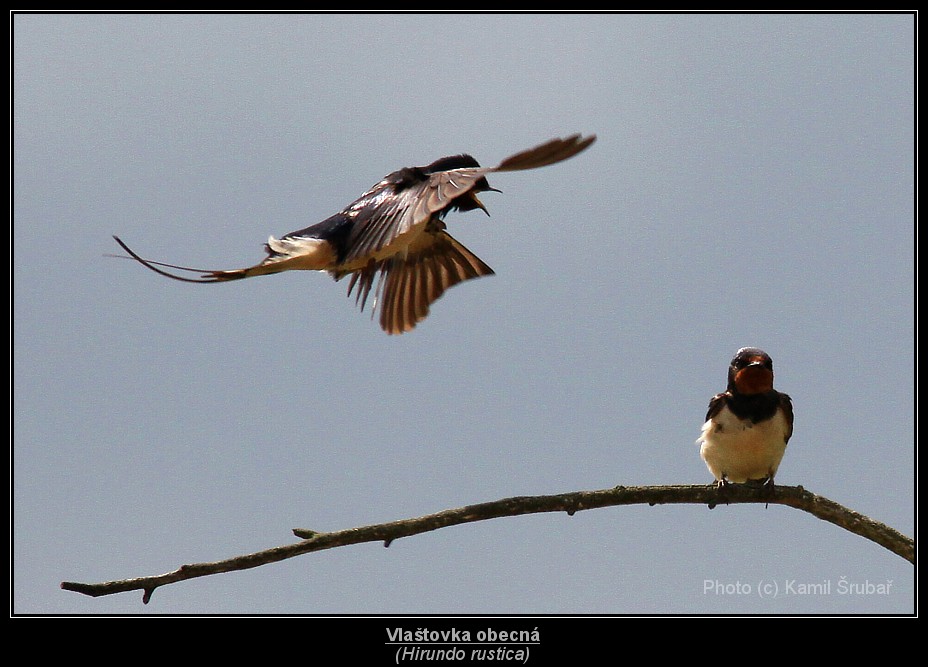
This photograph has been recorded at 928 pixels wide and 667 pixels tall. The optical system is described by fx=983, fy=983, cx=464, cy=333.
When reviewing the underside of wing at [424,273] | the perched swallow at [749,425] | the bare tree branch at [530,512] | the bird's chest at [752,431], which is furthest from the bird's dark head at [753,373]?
the underside of wing at [424,273]

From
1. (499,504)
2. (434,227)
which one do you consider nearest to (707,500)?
(499,504)

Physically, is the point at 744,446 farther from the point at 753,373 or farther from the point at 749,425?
the point at 753,373

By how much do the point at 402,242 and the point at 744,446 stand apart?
2.41 metres

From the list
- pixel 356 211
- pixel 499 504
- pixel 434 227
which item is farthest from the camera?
pixel 434 227

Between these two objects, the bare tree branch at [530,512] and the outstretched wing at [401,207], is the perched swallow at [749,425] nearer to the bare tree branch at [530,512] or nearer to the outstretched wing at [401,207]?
the bare tree branch at [530,512]

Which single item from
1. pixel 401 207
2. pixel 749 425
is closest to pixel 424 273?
pixel 401 207

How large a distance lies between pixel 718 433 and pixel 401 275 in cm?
250

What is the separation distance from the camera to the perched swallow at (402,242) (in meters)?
4.86

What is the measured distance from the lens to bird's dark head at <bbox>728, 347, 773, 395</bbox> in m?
6.04

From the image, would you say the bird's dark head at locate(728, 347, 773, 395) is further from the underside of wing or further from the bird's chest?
the underside of wing

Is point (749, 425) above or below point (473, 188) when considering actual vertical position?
below

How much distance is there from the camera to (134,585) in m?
3.94

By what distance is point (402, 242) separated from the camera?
5.84 metres
